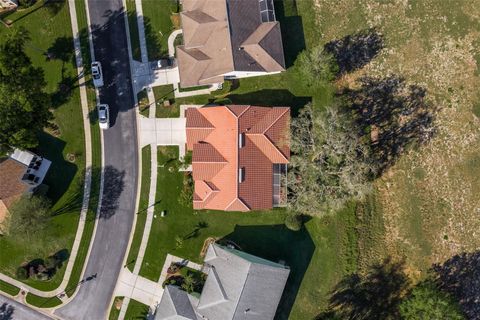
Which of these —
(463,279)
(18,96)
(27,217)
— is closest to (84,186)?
(27,217)

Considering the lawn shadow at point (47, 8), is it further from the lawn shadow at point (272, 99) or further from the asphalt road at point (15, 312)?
the asphalt road at point (15, 312)

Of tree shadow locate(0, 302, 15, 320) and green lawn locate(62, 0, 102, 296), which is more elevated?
green lawn locate(62, 0, 102, 296)

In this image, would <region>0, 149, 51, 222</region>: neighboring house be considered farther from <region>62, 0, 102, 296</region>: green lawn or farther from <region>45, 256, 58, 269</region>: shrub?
<region>45, 256, 58, 269</region>: shrub

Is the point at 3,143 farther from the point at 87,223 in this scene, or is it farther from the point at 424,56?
the point at 424,56

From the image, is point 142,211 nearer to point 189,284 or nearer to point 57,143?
point 189,284

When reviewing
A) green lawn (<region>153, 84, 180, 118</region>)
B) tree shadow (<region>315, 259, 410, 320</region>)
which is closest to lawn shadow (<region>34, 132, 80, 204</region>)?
green lawn (<region>153, 84, 180, 118</region>)

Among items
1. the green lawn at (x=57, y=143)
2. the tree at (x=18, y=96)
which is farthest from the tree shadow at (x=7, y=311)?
the tree at (x=18, y=96)
